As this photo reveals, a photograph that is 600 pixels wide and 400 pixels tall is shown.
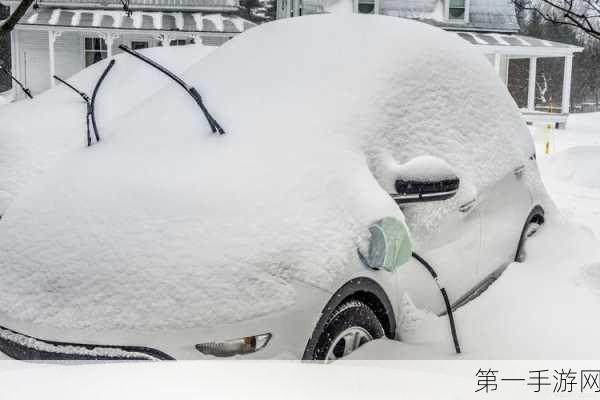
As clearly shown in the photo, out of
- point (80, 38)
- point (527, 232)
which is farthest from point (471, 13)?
point (527, 232)

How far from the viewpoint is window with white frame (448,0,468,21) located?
81.0 feet

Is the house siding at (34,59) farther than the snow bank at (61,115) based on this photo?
Yes

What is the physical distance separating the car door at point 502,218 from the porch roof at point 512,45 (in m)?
19.9

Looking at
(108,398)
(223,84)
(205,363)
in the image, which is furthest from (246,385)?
(223,84)

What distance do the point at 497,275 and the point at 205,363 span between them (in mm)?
2047

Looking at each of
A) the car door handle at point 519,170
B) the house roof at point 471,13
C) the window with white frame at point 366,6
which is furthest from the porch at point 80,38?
the car door handle at point 519,170

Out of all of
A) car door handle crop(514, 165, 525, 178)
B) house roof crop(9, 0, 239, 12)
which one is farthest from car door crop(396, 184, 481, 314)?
house roof crop(9, 0, 239, 12)

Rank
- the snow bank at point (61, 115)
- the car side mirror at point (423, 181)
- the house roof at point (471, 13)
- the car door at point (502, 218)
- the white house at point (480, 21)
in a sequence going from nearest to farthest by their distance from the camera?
the car side mirror at point (423, 181) → the car door at point (502, 218) → the snow bank at point (61, 115) → the white house at point (480, 21) → the house roof at point (471, 13)

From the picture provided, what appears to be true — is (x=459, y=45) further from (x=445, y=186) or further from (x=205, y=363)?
(x=205, y=363)

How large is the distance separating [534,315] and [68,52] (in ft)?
76.6

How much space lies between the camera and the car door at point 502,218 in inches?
139

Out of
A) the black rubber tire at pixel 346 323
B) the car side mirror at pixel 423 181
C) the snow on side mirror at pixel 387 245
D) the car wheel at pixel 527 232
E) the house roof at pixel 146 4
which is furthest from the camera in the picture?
the house roof at pixel 146 4

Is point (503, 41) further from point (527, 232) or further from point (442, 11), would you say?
point (527, 232)

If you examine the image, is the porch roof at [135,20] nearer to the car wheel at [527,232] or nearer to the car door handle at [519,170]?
the car wheel at [527,232]
